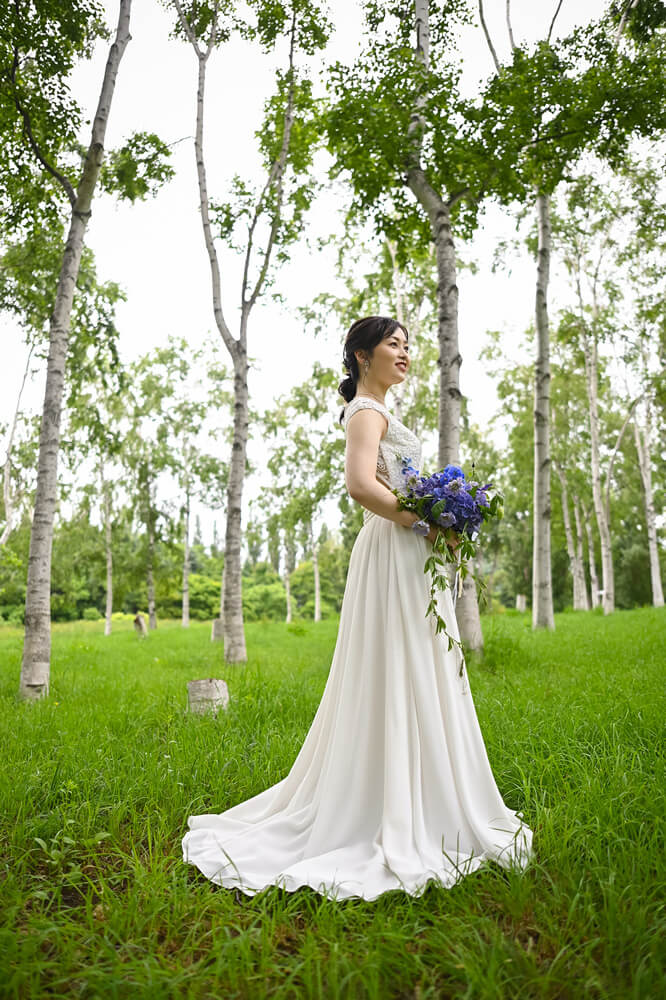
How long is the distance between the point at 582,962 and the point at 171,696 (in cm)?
475

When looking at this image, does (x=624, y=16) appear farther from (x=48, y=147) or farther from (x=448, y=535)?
(x=448, y=535)

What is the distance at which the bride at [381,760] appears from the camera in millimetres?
2559

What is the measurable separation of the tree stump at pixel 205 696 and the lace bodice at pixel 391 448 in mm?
3037

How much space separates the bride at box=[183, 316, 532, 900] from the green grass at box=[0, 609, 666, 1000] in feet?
0.37

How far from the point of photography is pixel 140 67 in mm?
8430

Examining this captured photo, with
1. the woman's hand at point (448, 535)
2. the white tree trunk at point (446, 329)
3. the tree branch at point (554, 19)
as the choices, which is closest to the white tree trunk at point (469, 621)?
the white tree trunk at point (446, 329)

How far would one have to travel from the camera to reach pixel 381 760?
285cm

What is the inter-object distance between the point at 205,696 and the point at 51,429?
11.4ft

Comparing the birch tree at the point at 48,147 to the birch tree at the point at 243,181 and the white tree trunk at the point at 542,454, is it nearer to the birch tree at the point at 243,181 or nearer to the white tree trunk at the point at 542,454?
the birch tree at the point at 243,181

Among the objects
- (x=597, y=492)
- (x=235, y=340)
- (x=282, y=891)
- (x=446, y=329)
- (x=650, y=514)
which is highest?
(x=235, y=340)

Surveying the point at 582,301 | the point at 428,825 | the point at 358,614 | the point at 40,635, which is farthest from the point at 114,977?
the point at 582,301

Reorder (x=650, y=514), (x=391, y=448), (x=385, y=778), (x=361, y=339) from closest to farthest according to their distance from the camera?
(x=385, y=778) < (x=391, y=448) < (x=361, y=339) < (x=650, y=514)

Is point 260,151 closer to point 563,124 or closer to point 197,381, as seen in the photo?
point 563,124

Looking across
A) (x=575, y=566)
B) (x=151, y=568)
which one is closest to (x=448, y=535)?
(x=151, y=568)
